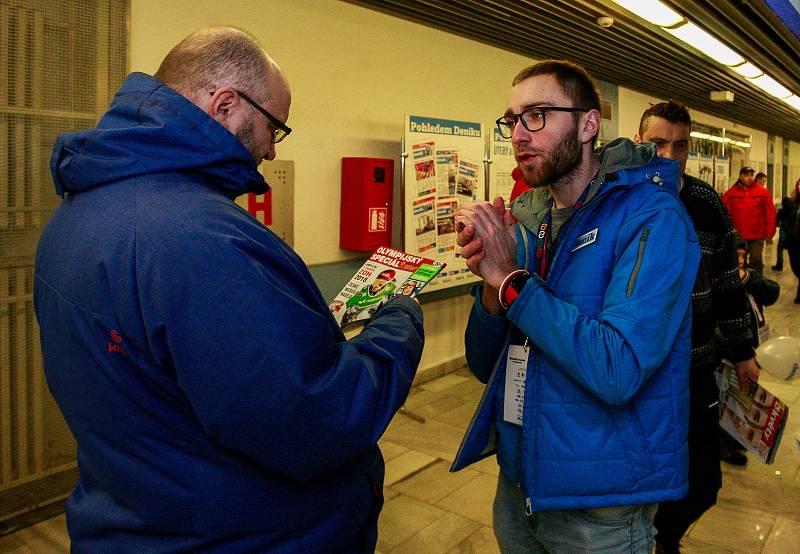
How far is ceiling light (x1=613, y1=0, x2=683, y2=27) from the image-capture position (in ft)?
15.1

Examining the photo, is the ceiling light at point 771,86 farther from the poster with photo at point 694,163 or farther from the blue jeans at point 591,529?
the blue jeans at point 591,529

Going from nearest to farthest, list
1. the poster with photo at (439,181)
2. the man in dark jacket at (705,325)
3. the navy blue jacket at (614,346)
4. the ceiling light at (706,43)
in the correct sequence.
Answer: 1. the navy blue jacket at (614,346)
2. the man in dark jacket at (705,325)
3. the poster with photo at (439,181)
4. the ceiling light at (706,43)

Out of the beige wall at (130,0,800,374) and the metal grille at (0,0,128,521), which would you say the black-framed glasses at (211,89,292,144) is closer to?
the metal grille at (0,0,128,521)

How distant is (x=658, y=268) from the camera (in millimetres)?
1427

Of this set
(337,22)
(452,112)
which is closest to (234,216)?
(337,22)

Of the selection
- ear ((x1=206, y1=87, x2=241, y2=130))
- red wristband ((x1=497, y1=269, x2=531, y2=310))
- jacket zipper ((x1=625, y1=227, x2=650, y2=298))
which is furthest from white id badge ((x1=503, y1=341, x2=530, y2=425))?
ear ((x1=206, y1=87, x2=241, y2=130))

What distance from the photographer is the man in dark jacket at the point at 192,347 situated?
1050mm

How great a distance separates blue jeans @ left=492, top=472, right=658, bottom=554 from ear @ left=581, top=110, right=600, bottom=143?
0.95m

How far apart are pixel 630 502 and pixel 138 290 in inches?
46.2

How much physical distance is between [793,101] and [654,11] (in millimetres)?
7169

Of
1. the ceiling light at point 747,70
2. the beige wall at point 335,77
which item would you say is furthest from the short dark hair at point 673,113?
the ceiling light at point 747,70

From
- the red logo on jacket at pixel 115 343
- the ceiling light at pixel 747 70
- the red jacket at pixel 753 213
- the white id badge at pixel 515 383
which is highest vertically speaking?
the ceiling light at pixel 747 70

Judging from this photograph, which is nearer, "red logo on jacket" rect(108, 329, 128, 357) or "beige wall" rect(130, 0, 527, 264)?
"red logo on jacket" rect(108, 329, 128, 357)

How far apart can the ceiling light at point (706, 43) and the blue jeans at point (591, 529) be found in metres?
4.77
